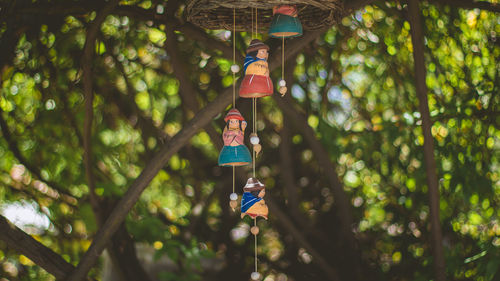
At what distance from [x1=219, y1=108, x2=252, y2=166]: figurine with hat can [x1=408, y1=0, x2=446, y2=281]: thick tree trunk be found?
100 cm

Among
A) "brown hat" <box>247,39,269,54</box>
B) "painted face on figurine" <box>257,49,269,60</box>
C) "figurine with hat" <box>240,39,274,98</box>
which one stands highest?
"brown hat" <box>247,39,269,54</box>

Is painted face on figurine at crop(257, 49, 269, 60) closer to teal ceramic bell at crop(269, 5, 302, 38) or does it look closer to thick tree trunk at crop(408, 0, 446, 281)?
teal ceramic bell at crop(269, 5, 302, 38)

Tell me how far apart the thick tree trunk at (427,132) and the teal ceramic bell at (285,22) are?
2.81 feet

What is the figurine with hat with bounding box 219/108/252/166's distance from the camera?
188 cm

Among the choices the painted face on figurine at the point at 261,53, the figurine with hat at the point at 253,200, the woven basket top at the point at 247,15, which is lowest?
the figurine with hat at the point at 253,200

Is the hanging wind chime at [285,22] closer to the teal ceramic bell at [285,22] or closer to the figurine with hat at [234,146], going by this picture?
the teal ceramic bell at [285,22]

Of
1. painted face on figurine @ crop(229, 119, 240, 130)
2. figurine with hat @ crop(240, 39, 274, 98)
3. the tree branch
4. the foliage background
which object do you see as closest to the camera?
figurine with hat @ crop(240, 39, 274, 98)

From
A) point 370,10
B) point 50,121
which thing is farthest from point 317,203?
point 50,121

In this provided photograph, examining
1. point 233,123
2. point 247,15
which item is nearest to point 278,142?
point 247,15

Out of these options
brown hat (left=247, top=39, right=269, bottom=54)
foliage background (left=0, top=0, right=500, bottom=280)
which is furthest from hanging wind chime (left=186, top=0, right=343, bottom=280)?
foliage background (left=0, top=0, right=500, bottom=280)

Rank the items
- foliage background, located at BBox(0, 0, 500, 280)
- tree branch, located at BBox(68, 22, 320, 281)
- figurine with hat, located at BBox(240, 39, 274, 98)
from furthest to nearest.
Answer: foliage background, located at BBox(0, 0, 500, 280)
tree branch, located at BBox(68, 22, 320, 281)
figurine with hat, located at BBox(240, 39, 274, 98)

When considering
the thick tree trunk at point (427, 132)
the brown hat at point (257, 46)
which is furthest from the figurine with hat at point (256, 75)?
the thick tree trunk at point (427, 132)

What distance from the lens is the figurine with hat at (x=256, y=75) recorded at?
182 cm

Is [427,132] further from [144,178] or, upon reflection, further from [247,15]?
[144,178]
